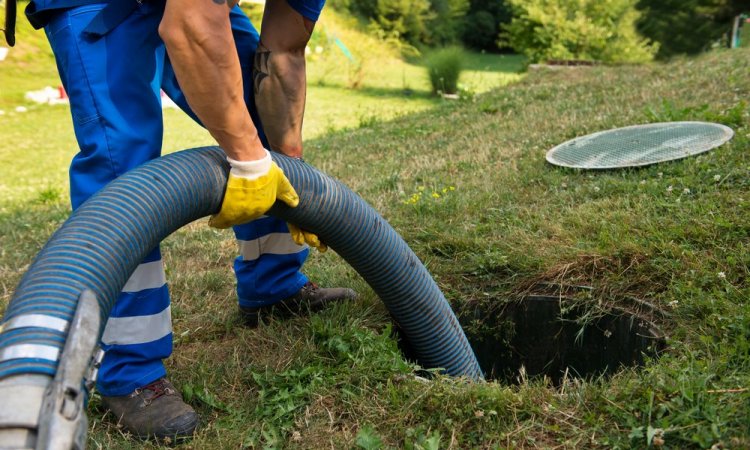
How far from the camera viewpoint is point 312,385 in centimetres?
225

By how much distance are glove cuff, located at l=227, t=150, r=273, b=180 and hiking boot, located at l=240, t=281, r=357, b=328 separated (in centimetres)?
87

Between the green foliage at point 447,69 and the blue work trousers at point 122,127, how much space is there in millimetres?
11998

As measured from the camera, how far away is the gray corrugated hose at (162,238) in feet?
4.90

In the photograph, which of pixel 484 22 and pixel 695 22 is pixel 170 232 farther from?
pixel 484 22

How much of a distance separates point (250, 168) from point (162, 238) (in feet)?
1.07

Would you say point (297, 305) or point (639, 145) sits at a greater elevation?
point (639, 145)

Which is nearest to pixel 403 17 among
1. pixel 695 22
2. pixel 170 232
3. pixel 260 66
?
pixel 695 22

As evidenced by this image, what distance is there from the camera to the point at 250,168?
208 centimetres

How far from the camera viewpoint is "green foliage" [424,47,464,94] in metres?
14.0

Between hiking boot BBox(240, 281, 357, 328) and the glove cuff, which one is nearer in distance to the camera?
the glove cuff

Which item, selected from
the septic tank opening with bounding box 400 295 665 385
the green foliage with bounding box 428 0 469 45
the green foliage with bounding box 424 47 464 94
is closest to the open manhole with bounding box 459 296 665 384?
the septic tank opening with bounding box 400 295 665 385

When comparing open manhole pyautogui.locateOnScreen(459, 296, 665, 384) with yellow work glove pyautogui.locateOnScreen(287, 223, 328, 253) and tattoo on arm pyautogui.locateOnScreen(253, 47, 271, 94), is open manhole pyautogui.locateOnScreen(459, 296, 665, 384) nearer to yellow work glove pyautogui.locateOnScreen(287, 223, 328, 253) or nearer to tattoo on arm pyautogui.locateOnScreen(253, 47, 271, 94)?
yellow work glove pyautogui.locateOnScreen(287, 223, 328, 253)

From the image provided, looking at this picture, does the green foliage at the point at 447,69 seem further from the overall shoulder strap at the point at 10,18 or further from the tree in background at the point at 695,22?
the overall shoulder strap at the point at 10,18

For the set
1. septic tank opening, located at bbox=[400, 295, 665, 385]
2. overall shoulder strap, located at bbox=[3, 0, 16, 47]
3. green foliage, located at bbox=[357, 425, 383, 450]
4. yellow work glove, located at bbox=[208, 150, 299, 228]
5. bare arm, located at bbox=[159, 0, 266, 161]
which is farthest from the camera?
septic tank opening, located at bbox=[400, 295, 665, 385]
